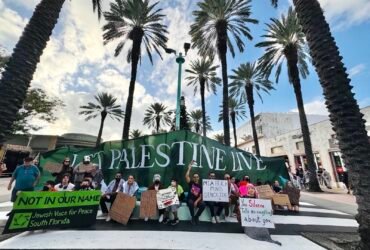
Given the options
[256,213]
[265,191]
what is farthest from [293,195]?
[256,213]

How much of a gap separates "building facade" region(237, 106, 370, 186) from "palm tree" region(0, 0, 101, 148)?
12.7 meters

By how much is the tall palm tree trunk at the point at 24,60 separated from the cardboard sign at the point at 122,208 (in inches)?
126

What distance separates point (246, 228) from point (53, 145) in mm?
40988

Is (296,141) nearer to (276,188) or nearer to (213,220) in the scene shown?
(276,188)

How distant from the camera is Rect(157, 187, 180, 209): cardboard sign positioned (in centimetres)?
643

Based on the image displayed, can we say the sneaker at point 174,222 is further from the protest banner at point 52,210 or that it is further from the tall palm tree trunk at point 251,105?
the tall palm tree trunk at point 251,105

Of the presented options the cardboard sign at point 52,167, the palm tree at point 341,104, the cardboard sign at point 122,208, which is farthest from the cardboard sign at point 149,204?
the palm tree at point 341,104

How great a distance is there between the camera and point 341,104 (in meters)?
5.10

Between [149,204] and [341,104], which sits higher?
[341,104]

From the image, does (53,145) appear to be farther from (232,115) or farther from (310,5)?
(310,5)

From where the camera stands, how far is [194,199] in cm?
669

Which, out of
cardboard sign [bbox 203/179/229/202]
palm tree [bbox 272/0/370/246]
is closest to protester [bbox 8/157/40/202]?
cardboard sign [bbox 203/179/229/202]

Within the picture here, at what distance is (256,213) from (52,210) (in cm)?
497

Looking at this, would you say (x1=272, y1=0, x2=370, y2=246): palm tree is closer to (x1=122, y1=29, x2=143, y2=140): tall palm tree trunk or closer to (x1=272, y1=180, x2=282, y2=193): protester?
(x1=272, y1=180, x2=282, y2=193): protester
